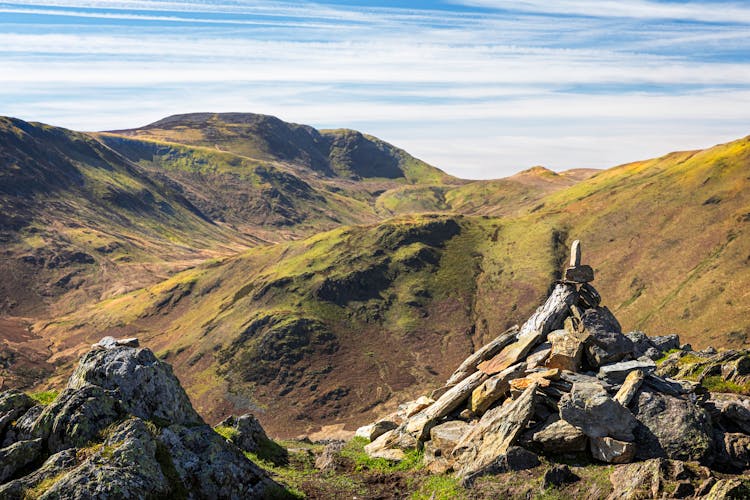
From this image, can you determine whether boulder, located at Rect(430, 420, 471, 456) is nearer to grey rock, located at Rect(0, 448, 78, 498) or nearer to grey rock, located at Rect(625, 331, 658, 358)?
grey rock, located at Rect(0, 448, 78, 498)

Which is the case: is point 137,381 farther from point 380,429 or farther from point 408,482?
point 380,429

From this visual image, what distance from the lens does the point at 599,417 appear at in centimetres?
2634

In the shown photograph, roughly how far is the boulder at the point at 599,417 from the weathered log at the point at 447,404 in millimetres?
7356

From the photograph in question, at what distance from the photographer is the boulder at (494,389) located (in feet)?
102

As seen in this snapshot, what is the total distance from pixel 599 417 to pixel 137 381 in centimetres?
2060

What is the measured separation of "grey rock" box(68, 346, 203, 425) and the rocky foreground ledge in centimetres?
4

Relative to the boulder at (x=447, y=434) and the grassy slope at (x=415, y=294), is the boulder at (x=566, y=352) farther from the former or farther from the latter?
the grassy slope at (x=415, y=294)

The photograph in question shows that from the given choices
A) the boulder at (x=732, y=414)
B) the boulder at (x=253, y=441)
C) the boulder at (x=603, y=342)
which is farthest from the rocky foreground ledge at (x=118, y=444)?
the boulder at (x=732, y=414)

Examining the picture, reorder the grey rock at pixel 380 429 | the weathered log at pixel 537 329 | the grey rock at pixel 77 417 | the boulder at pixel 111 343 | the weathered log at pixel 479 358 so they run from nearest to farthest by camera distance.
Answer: the grey rock at pixel 77 417, the boulder at pixel 111 343, the weathered log at pixel 537 329, the weathered log at pixel 479 358, the grey rock at pixel 380 429

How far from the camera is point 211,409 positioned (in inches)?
3989

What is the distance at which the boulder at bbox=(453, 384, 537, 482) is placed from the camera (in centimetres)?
2594

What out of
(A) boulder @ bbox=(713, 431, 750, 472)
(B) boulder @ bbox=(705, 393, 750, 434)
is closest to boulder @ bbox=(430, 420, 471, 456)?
(A) boulder @ bbox=(713, 431, 750, 472)

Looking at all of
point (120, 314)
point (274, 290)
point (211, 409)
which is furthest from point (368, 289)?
point (120, 314)

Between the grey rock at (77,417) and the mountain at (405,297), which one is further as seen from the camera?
the mountain at (405,297)
